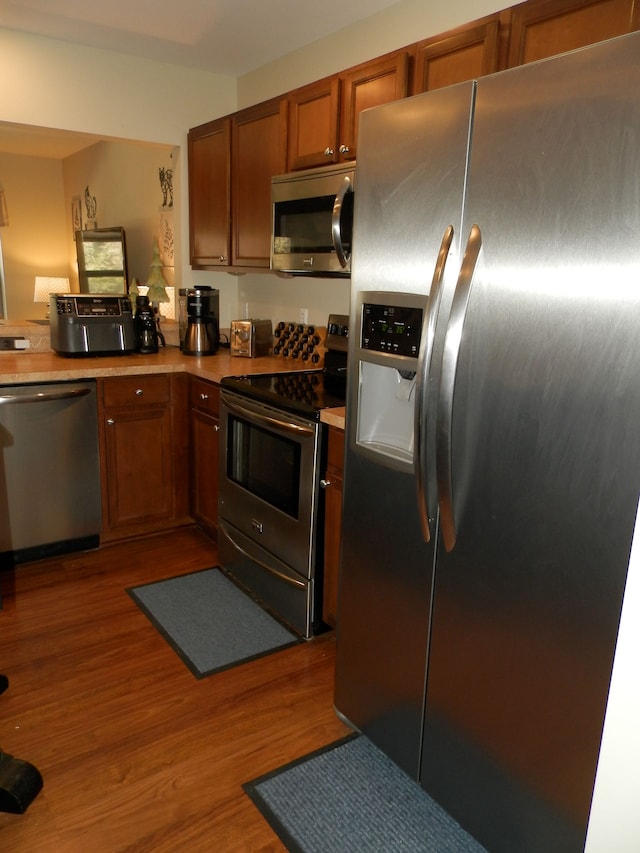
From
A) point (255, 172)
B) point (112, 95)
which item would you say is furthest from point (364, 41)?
point (112, 95)

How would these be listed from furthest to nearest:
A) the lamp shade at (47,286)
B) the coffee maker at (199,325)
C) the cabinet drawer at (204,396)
Answer: the lamp shade at (47,286) → the coffee maker at (199,325) → the cabinet drawer at (204,396)

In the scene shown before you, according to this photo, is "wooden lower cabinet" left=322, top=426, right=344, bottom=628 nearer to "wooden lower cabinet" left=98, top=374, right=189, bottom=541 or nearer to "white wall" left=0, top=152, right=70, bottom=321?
"wooden lower cabinet" left=98, top=374, right=189, bottom=541

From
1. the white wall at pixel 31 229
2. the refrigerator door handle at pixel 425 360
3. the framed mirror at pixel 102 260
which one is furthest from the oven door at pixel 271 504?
the white wall at pixel 31 229

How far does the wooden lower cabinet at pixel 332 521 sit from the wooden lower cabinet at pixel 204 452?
894 mm

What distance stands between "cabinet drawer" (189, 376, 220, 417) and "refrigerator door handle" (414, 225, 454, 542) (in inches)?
65.9

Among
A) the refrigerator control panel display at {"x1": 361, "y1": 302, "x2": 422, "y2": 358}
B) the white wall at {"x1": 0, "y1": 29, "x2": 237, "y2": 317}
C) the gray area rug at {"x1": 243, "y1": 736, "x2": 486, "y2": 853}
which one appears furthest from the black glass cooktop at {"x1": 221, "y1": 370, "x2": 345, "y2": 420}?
the white wall at {"x1": 0, "y1": 29, "x2": 237, "y2": 317}

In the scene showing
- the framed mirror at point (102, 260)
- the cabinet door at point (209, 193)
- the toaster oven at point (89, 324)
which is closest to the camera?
the toaster oven at point (89, 324)

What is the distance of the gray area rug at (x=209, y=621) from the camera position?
7.72ft

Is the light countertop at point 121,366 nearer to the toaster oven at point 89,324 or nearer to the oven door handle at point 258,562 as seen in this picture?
the toaster oven at point 89,324

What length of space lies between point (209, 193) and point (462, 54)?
1.91 metres

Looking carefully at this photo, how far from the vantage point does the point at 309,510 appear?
2.33m

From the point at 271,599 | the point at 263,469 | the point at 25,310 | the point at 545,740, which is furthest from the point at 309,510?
the point at 25,310

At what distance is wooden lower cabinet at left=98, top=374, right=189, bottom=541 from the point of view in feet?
10.3

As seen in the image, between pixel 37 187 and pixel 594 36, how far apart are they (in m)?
6.66
